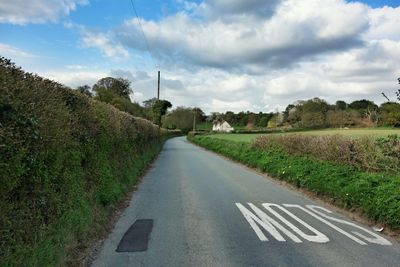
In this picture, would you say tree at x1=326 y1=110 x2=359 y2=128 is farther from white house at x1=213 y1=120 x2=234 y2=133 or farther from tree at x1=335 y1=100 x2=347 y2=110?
white house at x1=213 y1=120 x2=234 y2=133

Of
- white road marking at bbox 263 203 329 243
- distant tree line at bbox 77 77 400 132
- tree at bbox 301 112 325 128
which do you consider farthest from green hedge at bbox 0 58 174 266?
tree at bbox 301 112 325 128

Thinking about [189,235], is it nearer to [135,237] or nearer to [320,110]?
[135,237]

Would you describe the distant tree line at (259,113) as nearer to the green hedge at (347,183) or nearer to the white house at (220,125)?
the white house at (220,125)

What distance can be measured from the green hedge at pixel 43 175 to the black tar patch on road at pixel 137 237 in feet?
2.09

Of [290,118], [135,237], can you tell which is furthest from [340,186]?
[290,118]

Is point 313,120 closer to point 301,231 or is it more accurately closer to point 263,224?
point 263,224

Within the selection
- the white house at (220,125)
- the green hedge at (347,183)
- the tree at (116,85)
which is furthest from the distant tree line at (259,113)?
the green hedge at (347,183)

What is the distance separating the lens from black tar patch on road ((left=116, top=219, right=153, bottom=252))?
6371 millimetres

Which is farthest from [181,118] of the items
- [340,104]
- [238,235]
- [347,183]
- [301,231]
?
[238,235]

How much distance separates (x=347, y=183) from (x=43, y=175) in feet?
29.7

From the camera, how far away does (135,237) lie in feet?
23.1

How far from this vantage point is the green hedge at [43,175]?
409cm

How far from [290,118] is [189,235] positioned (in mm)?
111925

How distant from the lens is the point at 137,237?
704cm
